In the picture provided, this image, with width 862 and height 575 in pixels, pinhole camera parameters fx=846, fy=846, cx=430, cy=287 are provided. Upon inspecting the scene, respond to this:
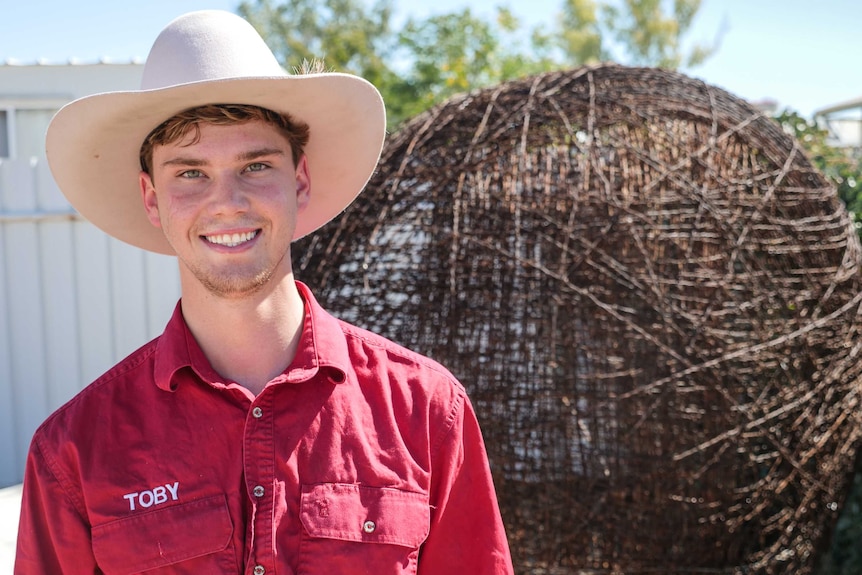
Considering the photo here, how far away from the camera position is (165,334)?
1702mm

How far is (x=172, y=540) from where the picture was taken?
155 centimetres

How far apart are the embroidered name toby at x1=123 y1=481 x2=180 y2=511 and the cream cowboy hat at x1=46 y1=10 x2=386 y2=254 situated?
→ 0.73 meters

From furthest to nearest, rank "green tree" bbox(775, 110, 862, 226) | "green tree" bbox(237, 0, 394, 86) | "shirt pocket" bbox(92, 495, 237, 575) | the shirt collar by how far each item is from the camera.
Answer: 1. "green tree" bbox(237, 0, 394, 86)
2. "green tree" bbox(775, 110, 862, 226)
3. the shirt collar
4. "shirt pocket" bbox(92, 495, 237, 575)

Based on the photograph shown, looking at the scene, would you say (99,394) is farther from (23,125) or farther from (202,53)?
(23,125)

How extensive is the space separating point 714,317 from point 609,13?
2673cm

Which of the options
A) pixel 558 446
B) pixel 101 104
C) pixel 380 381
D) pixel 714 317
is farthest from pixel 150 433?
pixel 714 317

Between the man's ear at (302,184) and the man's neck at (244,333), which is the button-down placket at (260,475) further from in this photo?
the man's ear at (302,184)

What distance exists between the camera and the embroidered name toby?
156cm

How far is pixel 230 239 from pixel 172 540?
1.88 feet

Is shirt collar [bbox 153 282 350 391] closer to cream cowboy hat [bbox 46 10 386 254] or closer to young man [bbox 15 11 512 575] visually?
young man [bbox 15 11 512 575]

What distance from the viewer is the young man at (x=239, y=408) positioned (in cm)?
155

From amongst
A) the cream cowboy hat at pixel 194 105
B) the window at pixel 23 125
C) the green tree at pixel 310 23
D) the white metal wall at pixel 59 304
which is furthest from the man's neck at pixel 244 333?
the green tree at pixel 310 23

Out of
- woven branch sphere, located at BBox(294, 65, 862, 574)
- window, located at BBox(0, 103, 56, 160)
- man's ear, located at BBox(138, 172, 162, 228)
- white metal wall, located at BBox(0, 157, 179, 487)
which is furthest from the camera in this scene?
window, located at BBox(0, 103, 56, 160)

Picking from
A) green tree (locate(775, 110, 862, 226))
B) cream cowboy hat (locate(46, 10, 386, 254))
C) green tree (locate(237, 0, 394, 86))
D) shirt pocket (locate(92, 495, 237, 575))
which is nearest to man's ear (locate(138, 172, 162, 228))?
cream cowboy hat (locate(46, 10, 386, 254))
